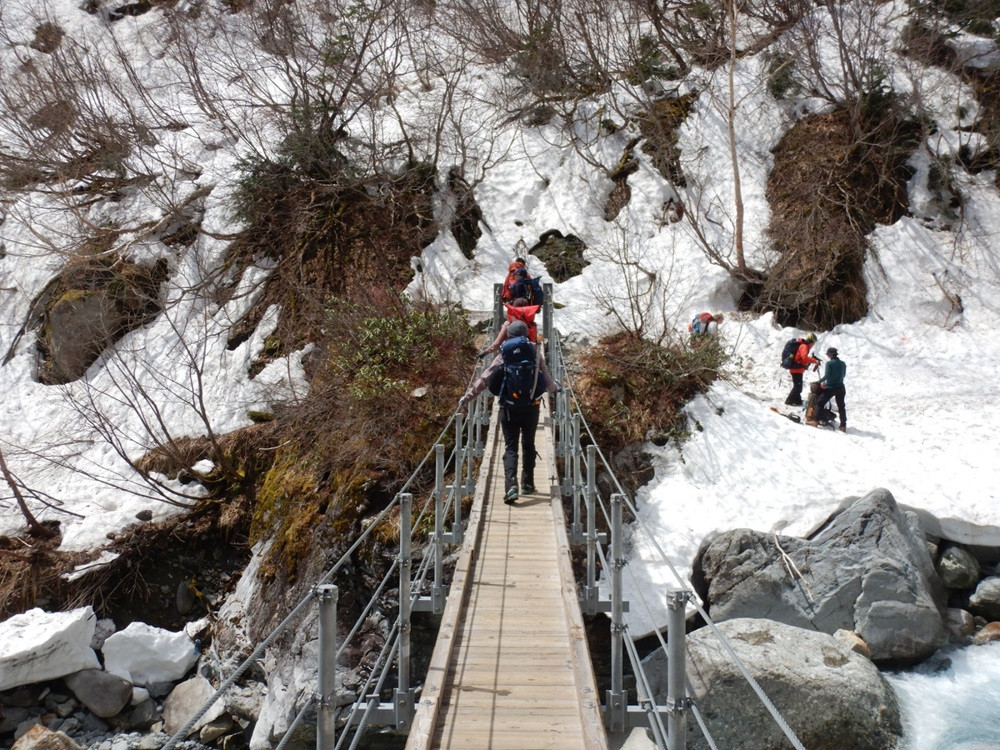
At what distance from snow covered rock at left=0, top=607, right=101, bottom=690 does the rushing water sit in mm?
9678

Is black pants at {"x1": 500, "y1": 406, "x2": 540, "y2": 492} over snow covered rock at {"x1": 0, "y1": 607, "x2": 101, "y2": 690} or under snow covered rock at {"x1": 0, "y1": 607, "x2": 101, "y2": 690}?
over

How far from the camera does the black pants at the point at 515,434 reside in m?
7.23

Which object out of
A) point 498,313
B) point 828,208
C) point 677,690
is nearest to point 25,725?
point 498,313

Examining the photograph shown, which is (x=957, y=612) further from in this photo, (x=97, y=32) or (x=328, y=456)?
(x=97, y=32)

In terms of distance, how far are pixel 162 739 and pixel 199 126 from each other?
1717 centimetres

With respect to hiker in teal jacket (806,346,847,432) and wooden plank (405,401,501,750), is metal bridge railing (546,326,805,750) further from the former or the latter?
hiker in teal jacket (806,346,847,432)

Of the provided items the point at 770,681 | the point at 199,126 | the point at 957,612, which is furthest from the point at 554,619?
the point at 199,126

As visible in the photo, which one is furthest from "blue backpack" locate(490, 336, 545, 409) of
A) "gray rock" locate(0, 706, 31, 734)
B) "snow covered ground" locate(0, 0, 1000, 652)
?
"gray rock" locate(0, 706, 31, 734)

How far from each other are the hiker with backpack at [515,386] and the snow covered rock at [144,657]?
5.46 metres

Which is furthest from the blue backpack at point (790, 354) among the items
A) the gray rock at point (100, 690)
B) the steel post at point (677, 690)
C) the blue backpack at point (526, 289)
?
the gray rock at point (100, 690)

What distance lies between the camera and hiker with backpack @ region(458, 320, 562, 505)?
23.0 feet

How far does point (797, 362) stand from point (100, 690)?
36.1 feet

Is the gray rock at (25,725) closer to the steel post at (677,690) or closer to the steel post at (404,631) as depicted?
the steel post at (404,631)

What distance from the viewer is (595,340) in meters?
13.5
